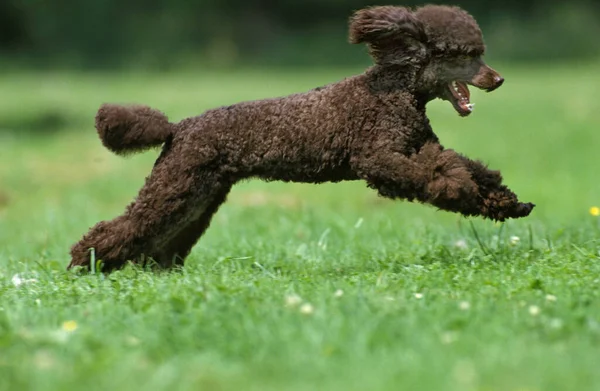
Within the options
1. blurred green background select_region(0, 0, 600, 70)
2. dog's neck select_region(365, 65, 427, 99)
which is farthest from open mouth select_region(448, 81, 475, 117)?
blurred green background select_region(0, 0, 600, 70)

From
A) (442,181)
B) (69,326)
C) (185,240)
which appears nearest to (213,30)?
(185,240)

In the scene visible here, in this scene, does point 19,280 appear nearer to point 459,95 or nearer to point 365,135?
point 365,135

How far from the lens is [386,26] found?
18.6 feet

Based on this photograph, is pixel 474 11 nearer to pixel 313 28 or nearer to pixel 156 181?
pixel 313 28

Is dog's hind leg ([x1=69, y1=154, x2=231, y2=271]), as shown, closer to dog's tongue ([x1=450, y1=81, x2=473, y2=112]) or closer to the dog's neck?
the dog's neck

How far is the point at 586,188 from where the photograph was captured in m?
11.3

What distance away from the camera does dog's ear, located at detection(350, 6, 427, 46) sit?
18.7ft

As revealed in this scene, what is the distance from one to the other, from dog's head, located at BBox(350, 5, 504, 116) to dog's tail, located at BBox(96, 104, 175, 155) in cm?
134

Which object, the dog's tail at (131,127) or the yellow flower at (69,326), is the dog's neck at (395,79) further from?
the yellow flower at (69,326)

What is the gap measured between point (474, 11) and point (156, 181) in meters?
23.5

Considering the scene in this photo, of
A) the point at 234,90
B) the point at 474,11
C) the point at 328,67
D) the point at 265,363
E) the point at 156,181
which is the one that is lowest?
the point at 265,363

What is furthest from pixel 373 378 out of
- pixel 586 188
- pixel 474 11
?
pixel 474 11

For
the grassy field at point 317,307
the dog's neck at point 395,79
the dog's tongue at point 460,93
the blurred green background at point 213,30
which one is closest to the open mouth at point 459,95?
the dog's tongue at point 460,93

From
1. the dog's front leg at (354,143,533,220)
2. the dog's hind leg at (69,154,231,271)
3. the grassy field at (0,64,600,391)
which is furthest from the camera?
the dog's hind leg at (69,154,231,271)
